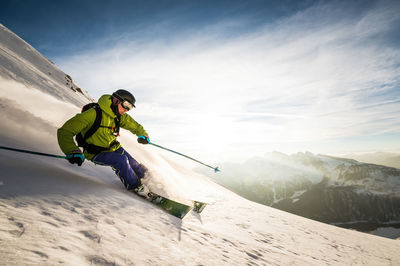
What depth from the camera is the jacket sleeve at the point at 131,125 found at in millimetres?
5746

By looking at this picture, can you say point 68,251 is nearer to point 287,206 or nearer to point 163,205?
point 163,205

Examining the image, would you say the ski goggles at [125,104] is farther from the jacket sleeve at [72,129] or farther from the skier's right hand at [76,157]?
the skier's right hand at [76,157]

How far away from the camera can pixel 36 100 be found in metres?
7.12

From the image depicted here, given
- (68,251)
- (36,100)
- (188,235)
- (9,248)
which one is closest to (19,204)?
(9,248)

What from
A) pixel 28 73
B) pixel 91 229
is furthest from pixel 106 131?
pixel 28 73

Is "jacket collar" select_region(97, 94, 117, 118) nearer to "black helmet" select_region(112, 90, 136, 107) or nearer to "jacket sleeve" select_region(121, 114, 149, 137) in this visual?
"black helmet" select_region(112, 90, 136, 107)

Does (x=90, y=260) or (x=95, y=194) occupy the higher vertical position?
(x=95, y=194)

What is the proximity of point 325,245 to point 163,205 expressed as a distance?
5976 millimetres

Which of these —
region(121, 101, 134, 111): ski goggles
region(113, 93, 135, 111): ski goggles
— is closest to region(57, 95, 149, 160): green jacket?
region(113, 93, 135, 111): ski goggles

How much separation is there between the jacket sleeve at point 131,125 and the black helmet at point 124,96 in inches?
46.7

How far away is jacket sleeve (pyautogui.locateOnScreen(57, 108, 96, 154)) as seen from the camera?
144 inches

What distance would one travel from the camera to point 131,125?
19.6 feet

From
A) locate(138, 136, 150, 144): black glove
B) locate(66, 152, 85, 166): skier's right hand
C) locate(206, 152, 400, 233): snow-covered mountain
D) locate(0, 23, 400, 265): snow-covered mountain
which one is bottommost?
locate(0, 23, 400, 265): snow-covered mountain

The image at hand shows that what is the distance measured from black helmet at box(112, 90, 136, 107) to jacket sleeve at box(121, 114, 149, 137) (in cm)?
119
